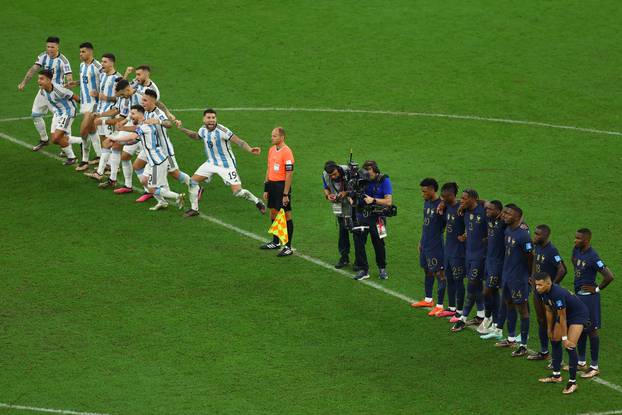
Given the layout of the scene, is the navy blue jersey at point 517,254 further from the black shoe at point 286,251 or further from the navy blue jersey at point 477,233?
the black shoe at point 286,251

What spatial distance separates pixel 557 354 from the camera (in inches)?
675

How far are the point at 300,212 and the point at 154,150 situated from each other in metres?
3.14

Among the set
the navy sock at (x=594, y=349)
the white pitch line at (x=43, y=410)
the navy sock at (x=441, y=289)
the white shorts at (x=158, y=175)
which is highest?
the white shorts at (x=158, y=175)

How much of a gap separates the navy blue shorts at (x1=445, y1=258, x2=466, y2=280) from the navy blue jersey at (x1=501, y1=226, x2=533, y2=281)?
1.11m

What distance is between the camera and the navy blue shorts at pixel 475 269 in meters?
19.1

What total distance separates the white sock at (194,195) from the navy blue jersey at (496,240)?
747 centimetres

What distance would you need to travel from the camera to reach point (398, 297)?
67.7ft

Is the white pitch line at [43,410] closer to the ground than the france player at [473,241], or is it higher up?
closer to the ground

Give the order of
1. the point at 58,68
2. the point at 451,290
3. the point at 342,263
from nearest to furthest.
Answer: the point at 451,290
the point at 342,263
the point at 58,68

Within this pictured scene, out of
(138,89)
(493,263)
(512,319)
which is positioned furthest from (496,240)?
(138,89)

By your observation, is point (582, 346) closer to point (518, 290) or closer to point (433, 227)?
point (518, 290)

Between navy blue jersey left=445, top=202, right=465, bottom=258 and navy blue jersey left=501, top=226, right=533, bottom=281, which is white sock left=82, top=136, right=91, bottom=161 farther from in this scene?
navy blue jersey left=501, top=226, right=533, bottom=281

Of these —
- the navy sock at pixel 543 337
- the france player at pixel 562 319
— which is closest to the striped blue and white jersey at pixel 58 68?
the navy sock at pixel 543 337

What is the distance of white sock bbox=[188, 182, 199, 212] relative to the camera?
2428 centimetres
